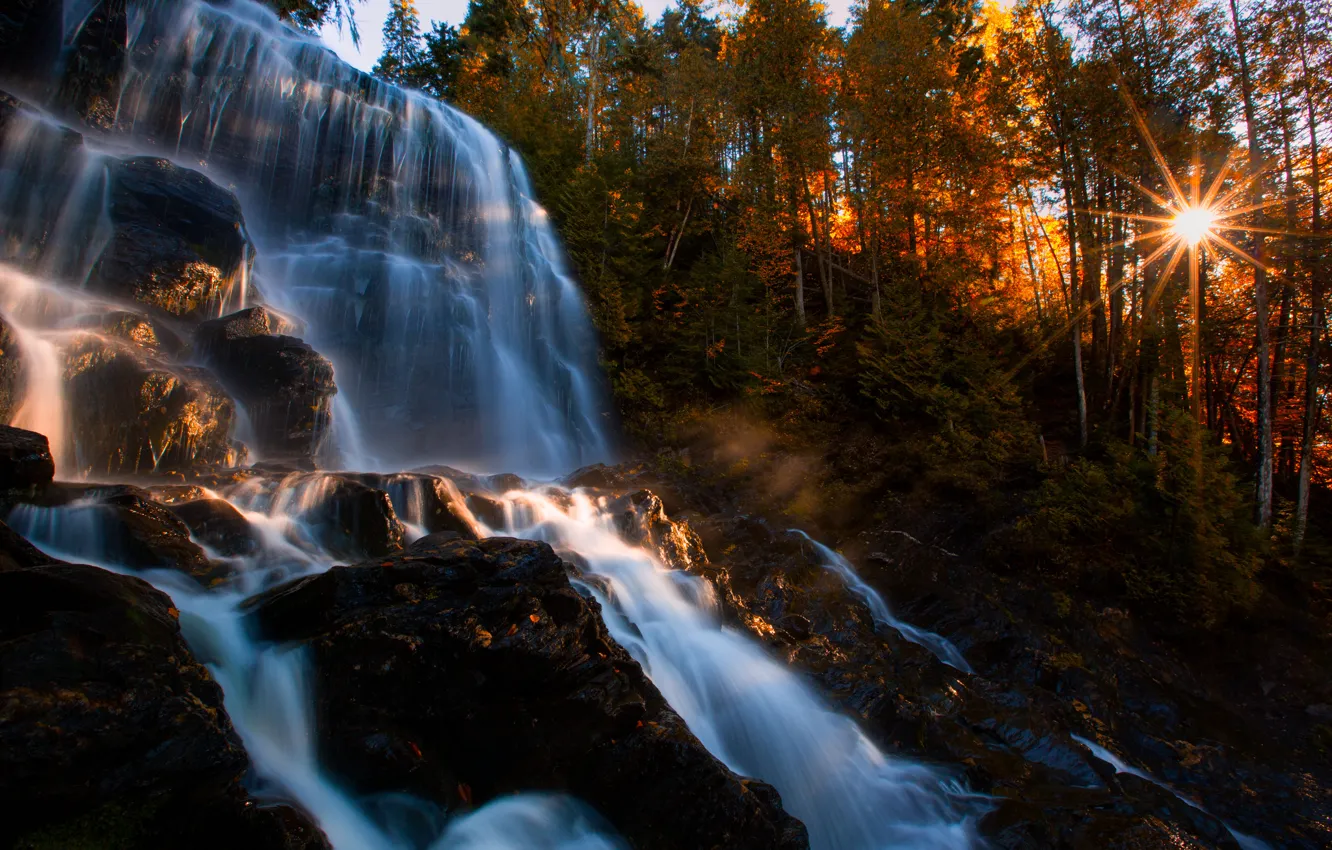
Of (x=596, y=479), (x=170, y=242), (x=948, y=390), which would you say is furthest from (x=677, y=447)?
(x=170, y=242)

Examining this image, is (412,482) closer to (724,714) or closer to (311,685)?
(311,685)

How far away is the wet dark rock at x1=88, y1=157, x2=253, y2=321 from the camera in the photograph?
10.3 meters

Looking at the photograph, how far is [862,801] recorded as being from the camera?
5.93 meters

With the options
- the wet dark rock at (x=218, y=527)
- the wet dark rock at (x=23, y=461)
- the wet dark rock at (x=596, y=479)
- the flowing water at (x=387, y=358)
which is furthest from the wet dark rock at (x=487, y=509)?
the wet dark rock at (x=23, y=461)

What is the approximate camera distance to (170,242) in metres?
10.9

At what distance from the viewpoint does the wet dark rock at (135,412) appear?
7.74 m

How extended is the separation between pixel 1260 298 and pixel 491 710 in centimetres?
A: 1262

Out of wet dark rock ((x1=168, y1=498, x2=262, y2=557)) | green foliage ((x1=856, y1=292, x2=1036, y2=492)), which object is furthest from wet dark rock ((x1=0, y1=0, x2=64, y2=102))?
green foliage ((x1=856, y1=292, x2=1036, y2=492))

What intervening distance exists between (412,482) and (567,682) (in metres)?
4.59

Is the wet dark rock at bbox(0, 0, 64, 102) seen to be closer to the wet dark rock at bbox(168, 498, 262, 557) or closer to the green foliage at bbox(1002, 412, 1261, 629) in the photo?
the wet dark rock at bbox(168, 498, 262, 557)

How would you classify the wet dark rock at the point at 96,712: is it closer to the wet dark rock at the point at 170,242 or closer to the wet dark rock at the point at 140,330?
the wet dark rock at the point at 140,330

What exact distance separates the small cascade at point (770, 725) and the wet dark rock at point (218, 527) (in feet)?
11.8

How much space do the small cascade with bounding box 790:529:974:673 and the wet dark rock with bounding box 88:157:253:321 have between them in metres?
11.2

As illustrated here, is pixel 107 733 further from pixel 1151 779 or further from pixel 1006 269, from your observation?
pixel 1006 269
